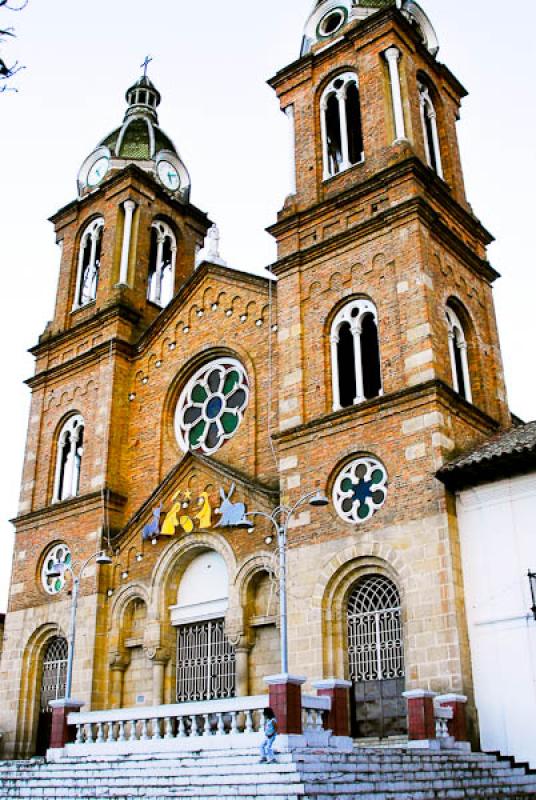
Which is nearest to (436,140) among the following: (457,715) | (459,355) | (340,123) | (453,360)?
(340,123)

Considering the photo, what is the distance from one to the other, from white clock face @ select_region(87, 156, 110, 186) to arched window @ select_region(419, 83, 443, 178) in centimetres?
1201

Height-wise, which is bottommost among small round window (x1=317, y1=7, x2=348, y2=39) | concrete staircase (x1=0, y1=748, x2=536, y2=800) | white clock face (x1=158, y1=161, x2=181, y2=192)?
concrete staircase (x1=0, y1=748, x2=536, y2=800)

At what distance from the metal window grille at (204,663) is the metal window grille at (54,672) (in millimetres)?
4415

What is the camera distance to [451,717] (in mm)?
17844

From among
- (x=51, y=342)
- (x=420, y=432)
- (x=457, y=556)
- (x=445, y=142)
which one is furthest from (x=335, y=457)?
(x=51, y=342)

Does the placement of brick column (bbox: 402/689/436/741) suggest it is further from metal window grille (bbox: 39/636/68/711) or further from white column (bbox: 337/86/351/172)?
white column (bbox: 337/86/351/172)

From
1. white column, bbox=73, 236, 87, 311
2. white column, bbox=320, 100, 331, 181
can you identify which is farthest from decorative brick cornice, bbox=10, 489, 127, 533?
white column, bbox=320, 100, 331, 181

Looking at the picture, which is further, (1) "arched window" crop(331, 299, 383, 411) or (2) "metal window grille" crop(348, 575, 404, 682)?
(1) "arched window" crop(331, 299, 383, 411)

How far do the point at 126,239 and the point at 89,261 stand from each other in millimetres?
2117

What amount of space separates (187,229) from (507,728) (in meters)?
22.2

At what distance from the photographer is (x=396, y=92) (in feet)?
84.9

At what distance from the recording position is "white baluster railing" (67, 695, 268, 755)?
1694cm

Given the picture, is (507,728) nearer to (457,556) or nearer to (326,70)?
(457,556)

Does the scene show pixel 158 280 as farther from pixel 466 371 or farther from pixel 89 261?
pixel 466 371
